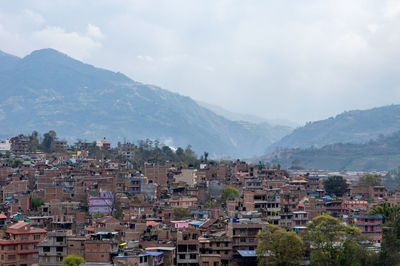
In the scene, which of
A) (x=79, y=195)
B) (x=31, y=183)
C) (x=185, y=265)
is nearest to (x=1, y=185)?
(x=31, y=183)

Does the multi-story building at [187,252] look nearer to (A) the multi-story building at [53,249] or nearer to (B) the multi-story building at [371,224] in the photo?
(A) the multi-story building at [53,249]

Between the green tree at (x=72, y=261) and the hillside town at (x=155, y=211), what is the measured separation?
1688mm

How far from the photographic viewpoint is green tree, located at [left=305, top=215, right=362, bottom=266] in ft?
132

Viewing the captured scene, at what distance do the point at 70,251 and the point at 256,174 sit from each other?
131 ft

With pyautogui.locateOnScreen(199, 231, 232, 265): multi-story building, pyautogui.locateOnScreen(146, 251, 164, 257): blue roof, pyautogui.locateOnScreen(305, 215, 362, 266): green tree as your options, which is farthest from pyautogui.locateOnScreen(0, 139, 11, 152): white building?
pyautogui.locateOnScreen(305, 215, 362, 266): green tree

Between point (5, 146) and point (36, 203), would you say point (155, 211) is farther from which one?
point (5, 146)

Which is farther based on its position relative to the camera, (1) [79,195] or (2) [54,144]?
→ (2) [54,144]

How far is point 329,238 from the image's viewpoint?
136 ft

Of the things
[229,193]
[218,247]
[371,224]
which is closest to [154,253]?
[218,247]

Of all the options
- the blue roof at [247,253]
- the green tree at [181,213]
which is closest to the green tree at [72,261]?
the blue roof at [247,253]

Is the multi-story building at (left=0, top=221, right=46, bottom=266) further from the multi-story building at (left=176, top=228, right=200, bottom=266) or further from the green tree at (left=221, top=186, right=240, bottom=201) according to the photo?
the green tree at (left=221, top=186, right=240, bottom=201)

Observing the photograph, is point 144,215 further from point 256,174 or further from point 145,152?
point 145,152

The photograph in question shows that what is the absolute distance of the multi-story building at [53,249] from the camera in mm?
40269

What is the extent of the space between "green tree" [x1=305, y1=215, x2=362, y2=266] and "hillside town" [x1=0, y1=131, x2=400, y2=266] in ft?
3.02
